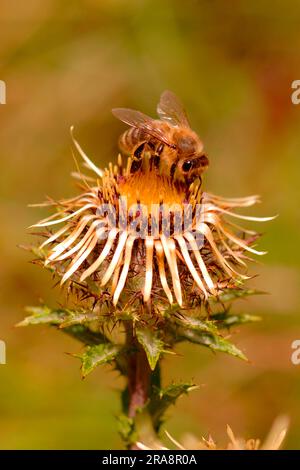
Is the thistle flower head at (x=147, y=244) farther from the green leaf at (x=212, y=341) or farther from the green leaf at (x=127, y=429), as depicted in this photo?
the green leaf at (x=127, y=429)

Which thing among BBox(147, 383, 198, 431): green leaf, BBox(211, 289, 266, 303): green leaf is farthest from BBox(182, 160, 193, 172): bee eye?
BBox(147, 383, 198, 431): green leaf

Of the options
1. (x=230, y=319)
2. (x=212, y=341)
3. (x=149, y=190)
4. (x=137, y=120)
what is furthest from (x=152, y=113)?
(x=212, y=341)

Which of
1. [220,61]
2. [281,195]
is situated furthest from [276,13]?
[281,195]

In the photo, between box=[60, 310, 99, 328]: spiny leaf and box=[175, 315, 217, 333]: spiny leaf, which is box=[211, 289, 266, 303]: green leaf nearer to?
box=[175, 315, 217, 333]: spiny leaf

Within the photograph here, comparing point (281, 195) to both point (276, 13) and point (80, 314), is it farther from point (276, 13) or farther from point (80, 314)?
point (80, 314)

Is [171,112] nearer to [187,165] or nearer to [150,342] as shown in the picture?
[187,165]
